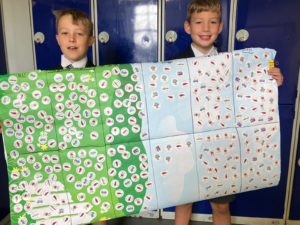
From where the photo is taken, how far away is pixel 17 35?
2213 millimetres

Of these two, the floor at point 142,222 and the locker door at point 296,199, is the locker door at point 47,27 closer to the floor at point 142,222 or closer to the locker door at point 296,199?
the floor at point 142,222

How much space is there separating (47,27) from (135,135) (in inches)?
46.0

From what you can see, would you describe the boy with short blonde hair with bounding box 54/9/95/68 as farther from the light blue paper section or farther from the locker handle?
the locker handle

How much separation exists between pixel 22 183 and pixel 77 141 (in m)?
0.30

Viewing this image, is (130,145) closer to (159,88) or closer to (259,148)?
(159,88)

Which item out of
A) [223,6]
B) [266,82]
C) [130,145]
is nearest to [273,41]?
[223,6]

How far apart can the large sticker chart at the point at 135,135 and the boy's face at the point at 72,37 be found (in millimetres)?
287

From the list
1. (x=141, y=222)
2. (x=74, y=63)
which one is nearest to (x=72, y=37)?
(x=74, y=63)

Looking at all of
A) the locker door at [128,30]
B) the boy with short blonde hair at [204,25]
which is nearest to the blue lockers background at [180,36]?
the locker door at [128,30]

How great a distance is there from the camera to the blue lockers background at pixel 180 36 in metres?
Answer: 1.98

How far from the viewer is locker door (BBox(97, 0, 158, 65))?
2.05 m

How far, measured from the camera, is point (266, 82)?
59.6 inches

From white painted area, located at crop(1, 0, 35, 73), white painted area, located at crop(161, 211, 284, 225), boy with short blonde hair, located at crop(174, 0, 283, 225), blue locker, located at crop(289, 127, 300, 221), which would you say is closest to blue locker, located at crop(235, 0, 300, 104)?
boy with short blonde hair, located at crop(174, 0, 283, 225)

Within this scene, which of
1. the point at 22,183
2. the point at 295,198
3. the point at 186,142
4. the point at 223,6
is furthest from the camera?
the point at 295,198
